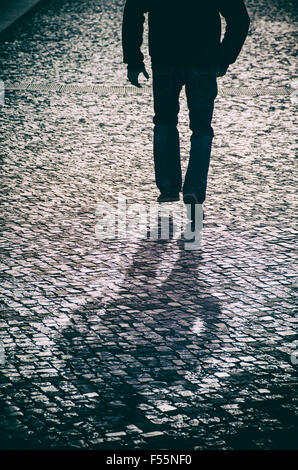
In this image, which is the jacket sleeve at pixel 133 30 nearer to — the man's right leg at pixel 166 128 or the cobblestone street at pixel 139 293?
the man's right leg at pixel 166 128

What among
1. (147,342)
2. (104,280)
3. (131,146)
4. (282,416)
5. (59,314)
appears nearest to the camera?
(282,416)

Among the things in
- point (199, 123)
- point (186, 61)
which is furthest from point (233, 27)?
point (199, 123)

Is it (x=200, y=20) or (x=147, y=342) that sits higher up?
(x=200, y=20)

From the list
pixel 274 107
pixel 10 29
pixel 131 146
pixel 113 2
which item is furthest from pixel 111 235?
pixel 113 2

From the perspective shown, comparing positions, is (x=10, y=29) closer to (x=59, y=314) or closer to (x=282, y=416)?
(x=59, y=314)

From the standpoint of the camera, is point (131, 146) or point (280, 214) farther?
point (131, 146)

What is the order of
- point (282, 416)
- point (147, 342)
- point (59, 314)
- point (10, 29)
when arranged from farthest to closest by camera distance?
point (10, 29) → point (59, 314) → point (147, 342) → point (282, 416)

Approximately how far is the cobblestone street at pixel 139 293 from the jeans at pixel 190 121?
25 centimetres

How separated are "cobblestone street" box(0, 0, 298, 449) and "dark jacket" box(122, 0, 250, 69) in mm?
1011

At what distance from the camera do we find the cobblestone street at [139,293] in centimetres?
294

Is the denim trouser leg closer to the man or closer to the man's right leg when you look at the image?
the man

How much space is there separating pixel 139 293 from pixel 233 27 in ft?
6.20

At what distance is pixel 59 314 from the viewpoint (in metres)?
3.75
